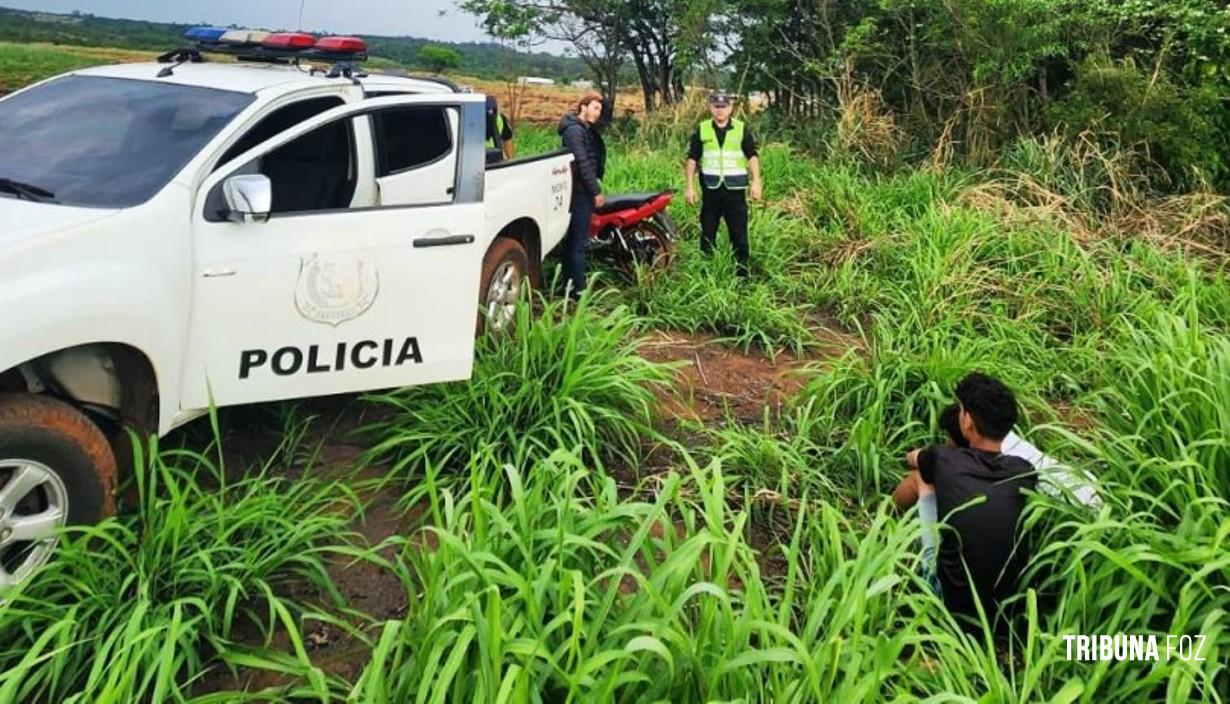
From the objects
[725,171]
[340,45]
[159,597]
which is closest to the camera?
[159,597]

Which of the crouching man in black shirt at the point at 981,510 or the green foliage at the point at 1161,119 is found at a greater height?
the green foliage at the point at 1161,119

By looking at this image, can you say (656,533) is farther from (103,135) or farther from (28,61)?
(28,61)

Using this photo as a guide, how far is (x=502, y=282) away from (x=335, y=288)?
190cm

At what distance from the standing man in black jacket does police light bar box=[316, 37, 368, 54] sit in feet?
6.58

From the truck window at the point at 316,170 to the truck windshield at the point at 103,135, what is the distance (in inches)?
23.1

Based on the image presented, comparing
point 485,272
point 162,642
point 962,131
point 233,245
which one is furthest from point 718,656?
point 962,131

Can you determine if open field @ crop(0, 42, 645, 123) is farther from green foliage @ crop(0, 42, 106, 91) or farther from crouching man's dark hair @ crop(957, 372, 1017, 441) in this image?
crouching man's dark hair @ crop(957, 372, 1017, 441)

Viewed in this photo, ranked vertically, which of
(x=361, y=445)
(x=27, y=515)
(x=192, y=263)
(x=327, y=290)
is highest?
(x=192, y=263)

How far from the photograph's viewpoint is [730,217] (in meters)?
7.10

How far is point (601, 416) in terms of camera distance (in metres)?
4.05

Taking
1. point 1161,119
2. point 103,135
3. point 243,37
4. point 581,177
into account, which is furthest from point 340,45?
point 1161,119

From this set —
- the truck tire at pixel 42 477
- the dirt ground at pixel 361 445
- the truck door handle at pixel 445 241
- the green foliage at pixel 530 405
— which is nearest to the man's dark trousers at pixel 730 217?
the dirt ground at pixel 361 445

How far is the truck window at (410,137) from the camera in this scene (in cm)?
463

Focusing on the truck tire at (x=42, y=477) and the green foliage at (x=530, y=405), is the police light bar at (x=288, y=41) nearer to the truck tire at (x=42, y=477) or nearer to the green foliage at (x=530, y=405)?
the green foliage at (x=530, y=405)
